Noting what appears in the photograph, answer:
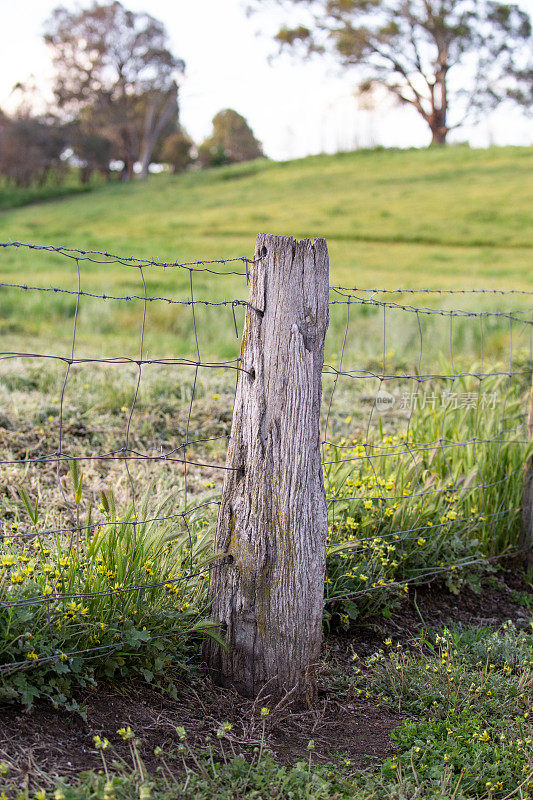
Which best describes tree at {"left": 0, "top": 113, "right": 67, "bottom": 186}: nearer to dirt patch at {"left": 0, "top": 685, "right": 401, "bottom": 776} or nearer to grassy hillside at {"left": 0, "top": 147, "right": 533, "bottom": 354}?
grassy hillside at {"left": 0, "top": 147, "right": 533, "bottom": 354}

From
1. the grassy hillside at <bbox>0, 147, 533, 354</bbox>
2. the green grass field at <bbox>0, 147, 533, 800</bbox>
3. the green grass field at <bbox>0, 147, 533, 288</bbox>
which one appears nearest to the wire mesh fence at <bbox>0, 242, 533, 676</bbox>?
the green grass field at <bbox>0, 147, 533, 800</bbox>

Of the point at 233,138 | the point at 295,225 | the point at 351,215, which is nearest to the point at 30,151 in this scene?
the point at 233,138

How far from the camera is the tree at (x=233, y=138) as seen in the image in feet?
167

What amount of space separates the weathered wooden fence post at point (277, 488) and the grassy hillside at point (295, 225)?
3.39 metres

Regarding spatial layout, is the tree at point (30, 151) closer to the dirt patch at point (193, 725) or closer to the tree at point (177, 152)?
the tree at point (177, 152)

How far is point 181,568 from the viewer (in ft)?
9.16

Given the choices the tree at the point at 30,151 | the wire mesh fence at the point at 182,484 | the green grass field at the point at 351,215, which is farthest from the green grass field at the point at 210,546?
the tree at the point at 30,151

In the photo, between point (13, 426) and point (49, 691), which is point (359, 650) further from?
point (13, 426)

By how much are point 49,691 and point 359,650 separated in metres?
1.40

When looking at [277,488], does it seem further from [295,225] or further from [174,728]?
[295,225]

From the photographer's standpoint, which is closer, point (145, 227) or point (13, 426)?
point (13, 426)

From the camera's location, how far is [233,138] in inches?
2044

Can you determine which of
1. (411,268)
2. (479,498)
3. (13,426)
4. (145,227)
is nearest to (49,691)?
(479,498)

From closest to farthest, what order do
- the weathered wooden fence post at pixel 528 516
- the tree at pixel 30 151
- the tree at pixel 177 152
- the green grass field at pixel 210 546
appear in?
the green grass field at pixel 210 546, the weathered wooden fence post at pixel 528 516, the tree at pixel 30 151, the tree at pixel 177 152
